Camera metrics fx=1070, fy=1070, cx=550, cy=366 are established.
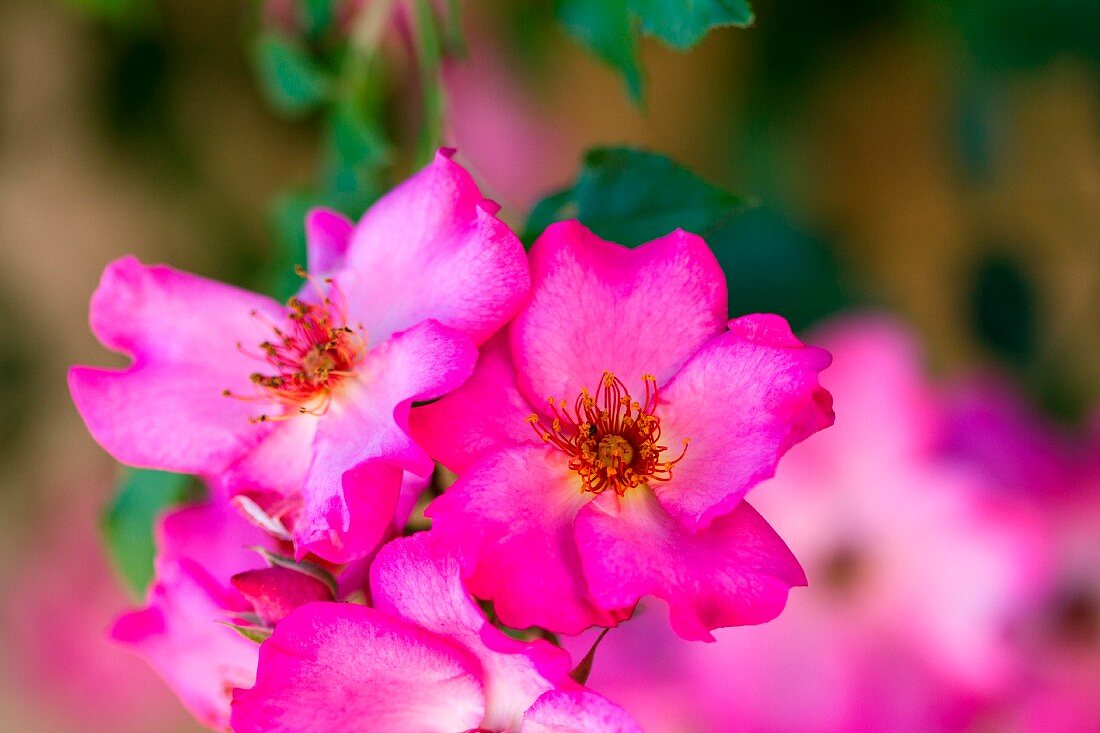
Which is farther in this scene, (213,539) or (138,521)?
(138,521)

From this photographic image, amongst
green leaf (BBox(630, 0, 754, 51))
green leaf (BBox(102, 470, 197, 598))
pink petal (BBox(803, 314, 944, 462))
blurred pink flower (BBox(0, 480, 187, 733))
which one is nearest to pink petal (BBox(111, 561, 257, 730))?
green leaf (BBox(102, 470, 197, 598))

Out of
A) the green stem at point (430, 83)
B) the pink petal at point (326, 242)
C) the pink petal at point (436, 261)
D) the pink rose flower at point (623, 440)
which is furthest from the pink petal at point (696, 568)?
→ the green stem at point (430, 83)

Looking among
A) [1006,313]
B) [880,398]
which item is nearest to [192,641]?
[880,398]

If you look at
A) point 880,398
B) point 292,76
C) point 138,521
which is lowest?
point 138,521

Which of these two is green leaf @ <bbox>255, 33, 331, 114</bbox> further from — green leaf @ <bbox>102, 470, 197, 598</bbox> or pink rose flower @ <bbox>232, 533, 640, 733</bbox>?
pink rose flower @ <bbox>232, 533, 640, 733</bbox>

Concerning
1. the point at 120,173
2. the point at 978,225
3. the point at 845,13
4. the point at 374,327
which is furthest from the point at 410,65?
the point at 374,327

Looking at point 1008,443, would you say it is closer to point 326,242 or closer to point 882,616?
point 882,616

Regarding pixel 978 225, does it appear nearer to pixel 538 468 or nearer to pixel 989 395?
pixel 989 395

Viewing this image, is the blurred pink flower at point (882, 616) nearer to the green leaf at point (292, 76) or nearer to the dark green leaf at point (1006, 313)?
the dark green leaf at point (1006, 313)
